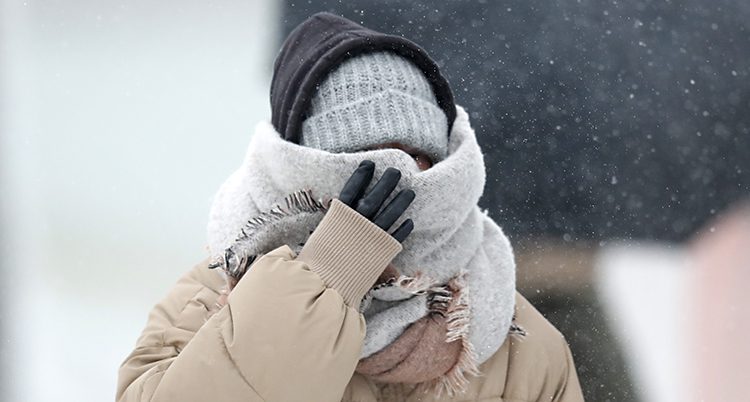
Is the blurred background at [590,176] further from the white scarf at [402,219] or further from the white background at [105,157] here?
the white scarf at [402,219]

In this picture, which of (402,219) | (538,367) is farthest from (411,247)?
(538,367)

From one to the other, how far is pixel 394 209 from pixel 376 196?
3 centimetres

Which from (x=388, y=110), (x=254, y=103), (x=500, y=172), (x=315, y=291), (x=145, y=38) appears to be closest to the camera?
(x=315, y=291)

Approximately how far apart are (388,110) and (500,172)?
0.80m

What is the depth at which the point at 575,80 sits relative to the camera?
196 cm

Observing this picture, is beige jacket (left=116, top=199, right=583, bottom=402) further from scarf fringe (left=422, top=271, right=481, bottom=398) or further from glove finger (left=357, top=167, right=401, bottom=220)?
scarf fringe (left=422, top=271, right=481, bottom=398)

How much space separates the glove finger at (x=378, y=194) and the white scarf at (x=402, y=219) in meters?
0.05

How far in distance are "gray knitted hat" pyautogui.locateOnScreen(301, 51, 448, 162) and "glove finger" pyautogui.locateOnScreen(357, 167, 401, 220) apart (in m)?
0.09

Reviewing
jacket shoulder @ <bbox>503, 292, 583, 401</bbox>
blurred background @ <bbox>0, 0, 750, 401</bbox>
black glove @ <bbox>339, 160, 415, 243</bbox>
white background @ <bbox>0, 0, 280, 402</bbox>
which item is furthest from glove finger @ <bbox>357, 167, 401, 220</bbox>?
white background @ <bbox>0, 0, 280, 402</bbox>

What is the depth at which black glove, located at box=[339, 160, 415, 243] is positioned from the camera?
1.05m

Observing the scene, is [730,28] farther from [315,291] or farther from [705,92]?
[315,291]

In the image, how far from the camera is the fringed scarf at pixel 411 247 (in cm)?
113

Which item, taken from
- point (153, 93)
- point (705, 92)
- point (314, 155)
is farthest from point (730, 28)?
point (153, 93)

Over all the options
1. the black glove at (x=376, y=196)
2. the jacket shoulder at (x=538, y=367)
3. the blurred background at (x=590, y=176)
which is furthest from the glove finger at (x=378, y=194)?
the blurred background at (x=590, y=176)
